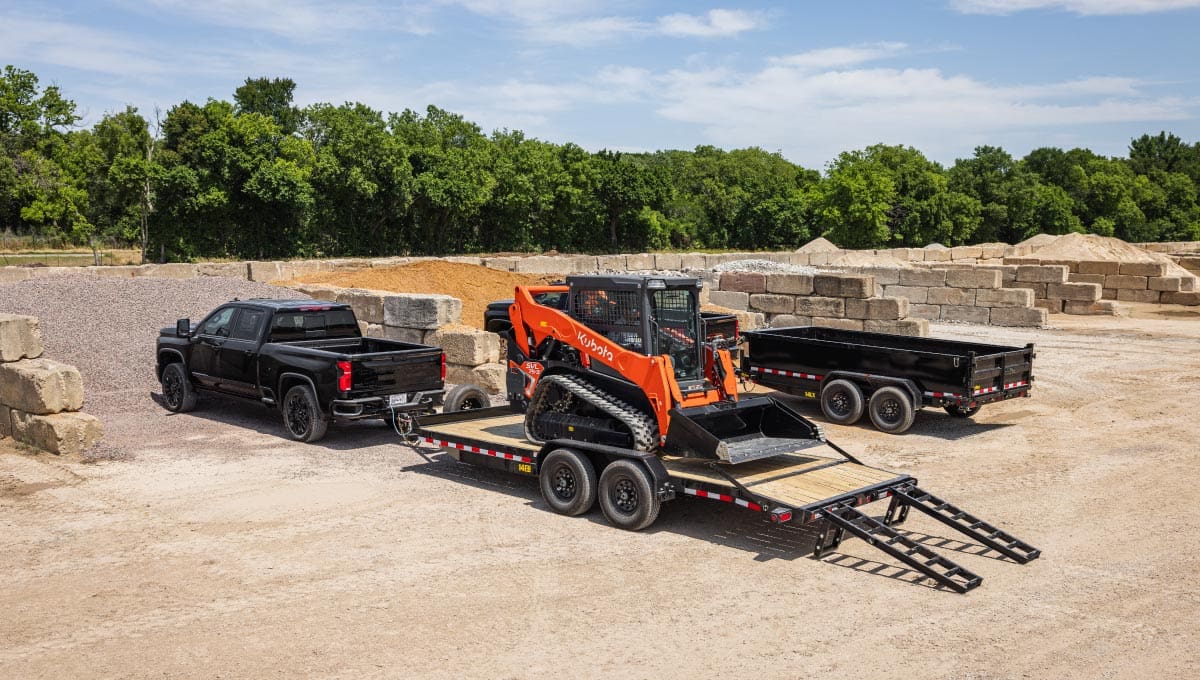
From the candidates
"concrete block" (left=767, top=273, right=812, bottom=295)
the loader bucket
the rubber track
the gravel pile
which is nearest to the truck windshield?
the gravel pile

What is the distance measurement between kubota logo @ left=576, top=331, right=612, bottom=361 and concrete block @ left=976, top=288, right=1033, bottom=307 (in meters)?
21.4

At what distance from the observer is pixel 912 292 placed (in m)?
29.9

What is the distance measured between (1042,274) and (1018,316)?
5693 millimetres

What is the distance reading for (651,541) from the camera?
888 centimetres

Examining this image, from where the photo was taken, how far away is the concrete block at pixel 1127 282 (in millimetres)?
36031

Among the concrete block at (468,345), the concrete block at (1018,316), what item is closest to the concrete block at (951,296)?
the concrete block at (1018,316)

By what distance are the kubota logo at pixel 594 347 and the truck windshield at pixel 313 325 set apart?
5.36 metres

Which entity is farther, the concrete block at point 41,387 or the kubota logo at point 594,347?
the concrete block at point 41,387

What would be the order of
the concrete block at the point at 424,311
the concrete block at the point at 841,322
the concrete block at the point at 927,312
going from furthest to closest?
the concrete block at the point at 927,312
the concrete block at the point at 841,322
the concrete block at the point at 424,311

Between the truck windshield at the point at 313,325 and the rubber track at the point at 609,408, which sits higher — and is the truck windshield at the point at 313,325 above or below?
above

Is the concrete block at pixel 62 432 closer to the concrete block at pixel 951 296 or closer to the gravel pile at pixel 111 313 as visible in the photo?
the gravel pile at pixel 111 313

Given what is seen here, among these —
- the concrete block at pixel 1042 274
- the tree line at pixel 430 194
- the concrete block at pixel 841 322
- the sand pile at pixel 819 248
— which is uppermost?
the tree line at pixel 430 194

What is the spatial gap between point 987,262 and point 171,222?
107ft

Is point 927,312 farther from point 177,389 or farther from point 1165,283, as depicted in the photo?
point 177,389
